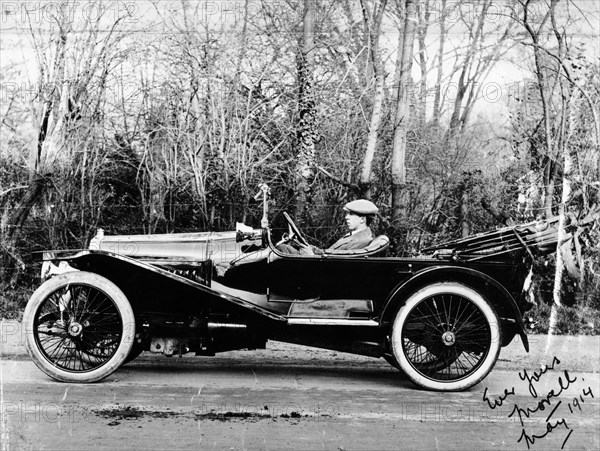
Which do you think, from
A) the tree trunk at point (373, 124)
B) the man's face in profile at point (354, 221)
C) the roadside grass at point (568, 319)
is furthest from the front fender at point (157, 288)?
the roadside grass at point (568, 319)

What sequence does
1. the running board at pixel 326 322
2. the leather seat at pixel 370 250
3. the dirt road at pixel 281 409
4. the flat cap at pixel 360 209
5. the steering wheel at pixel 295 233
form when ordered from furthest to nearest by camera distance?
the flat cap at pixel 360 209
the steering wheel at pixel 295 233
the leather seat at pixel 370 250
the running board at pixel 326 322
the dirt road at pixel 281 409

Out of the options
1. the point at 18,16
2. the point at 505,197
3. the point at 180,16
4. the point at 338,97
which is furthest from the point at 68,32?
the point at 505,197

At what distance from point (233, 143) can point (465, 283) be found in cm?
381

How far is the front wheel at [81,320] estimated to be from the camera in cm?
518

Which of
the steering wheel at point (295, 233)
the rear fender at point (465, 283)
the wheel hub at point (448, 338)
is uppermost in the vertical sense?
the steering wheel at point (295, 233)

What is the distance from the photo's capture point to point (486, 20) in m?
14.3

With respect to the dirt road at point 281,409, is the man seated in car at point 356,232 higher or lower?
higher

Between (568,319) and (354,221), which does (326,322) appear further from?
(568,319)

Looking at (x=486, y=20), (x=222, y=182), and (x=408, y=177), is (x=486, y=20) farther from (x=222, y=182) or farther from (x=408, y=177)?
(x=222, y=182)

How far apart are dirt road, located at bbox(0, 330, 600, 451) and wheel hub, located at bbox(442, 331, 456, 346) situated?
369mm

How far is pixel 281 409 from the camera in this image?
4.67m
